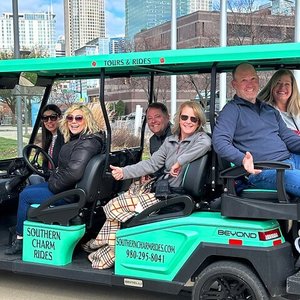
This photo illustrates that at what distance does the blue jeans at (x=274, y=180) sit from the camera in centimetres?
324

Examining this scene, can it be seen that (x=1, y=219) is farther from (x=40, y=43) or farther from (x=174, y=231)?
(x=40, y=43)

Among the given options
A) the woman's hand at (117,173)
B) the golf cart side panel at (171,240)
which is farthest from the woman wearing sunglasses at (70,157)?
the golf cart side panel at (171,240)

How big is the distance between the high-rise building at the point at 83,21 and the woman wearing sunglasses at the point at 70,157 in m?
11.7

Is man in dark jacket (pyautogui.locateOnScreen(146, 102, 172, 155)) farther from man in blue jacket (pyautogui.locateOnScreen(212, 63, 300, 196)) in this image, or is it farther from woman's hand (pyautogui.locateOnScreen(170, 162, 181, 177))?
man in blue jacket (pyautogui.locateOnScreen(212, 63, 300, 196))

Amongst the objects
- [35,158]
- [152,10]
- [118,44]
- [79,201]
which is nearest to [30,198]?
[79,201]

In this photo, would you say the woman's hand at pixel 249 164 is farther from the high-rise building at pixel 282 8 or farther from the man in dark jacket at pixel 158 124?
the high-rise building at pixel 282 8

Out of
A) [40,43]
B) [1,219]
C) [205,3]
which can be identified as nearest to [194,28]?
[205,3]

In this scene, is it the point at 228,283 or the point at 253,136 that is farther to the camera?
the point at 253,136

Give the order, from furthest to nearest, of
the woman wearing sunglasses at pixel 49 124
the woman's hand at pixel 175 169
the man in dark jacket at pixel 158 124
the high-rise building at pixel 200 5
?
the high-rise building at pixel 200 5
the woman wearing sunglasses at pixel 49 124
the man in dark jacket at pixel 158 124
the woman's hand at pixel 175 169

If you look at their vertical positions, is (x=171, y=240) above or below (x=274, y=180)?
below

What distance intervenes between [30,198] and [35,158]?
727 millimetres

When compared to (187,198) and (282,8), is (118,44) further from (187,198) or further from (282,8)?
(187,198)

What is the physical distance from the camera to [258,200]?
3.31 metres

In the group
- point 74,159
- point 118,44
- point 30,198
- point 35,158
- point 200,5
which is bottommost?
point 30,198
